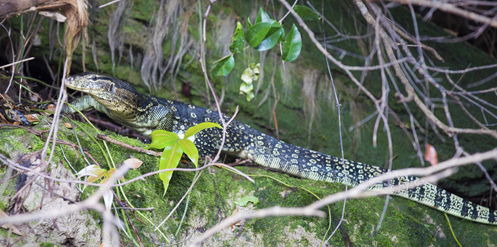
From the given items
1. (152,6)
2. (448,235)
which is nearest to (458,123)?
(448,235)

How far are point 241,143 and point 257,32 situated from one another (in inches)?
82.8

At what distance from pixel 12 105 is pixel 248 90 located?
7.07 feet

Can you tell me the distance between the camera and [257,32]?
3053 millimetres

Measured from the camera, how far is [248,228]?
122 inches

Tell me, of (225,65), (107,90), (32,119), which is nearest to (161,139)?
(225,65)

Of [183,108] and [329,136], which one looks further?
[329,136]

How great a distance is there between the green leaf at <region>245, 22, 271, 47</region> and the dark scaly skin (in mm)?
1728

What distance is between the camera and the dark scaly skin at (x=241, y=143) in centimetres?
417

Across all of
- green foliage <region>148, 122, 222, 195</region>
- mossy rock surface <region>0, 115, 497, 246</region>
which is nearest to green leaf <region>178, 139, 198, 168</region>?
green foliage <region>148, 122, 222, 195</region>

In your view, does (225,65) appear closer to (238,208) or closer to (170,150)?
(170,150)

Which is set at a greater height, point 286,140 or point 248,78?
point 248,78

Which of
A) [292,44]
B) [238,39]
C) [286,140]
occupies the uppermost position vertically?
[292,44]

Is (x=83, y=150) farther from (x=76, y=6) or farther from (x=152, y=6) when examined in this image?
(x=152, y=6)

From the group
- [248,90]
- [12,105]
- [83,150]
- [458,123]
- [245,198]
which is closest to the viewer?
[83,150]
